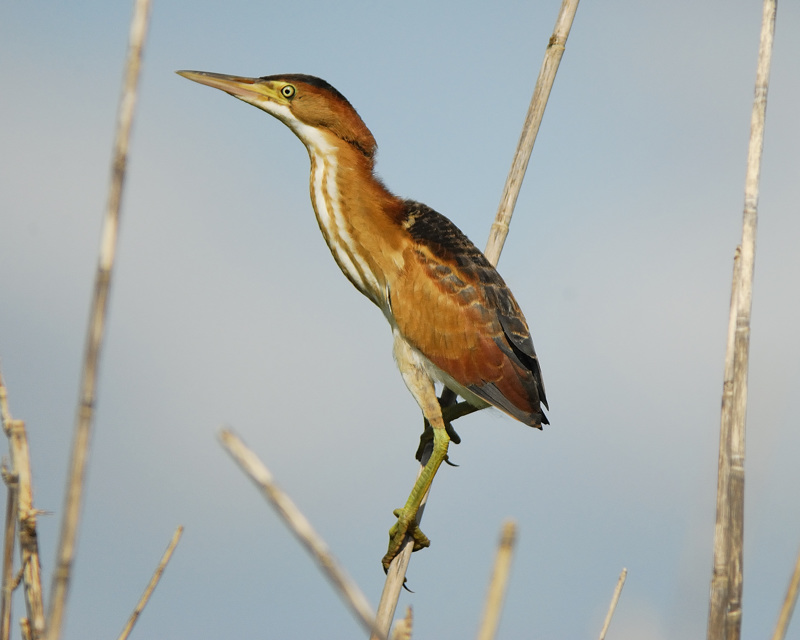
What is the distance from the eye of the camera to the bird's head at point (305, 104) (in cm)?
374

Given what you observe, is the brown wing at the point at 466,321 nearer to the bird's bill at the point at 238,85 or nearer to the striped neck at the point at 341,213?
the striped neck at the point at 341,213

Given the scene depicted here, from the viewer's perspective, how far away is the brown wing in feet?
11.7

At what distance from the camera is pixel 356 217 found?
3725 mm

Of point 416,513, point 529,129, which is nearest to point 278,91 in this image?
point 529,129

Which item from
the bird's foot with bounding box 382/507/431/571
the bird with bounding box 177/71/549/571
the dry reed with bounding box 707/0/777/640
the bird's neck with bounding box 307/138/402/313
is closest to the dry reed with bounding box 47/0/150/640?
the dry reed with bounding box 707/0/777/640

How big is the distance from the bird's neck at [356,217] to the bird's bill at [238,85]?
0.30 meters

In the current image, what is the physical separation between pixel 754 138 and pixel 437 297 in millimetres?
1399

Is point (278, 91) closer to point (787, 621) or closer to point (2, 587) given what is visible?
point (2, 587)

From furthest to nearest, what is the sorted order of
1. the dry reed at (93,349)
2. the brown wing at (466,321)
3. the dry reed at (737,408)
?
the brown wing at (466,321) < the dry reed at (737,408) < the dry reed at (93,349)

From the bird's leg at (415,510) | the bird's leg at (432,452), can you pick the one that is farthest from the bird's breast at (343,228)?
the bird's leg at (415,510)

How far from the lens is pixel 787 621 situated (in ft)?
7.18

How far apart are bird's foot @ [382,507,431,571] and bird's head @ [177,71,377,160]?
65.0 inches

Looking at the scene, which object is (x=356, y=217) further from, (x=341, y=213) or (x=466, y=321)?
(x=466, y=321)

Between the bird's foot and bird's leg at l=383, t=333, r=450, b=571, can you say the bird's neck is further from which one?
the bird's foot
